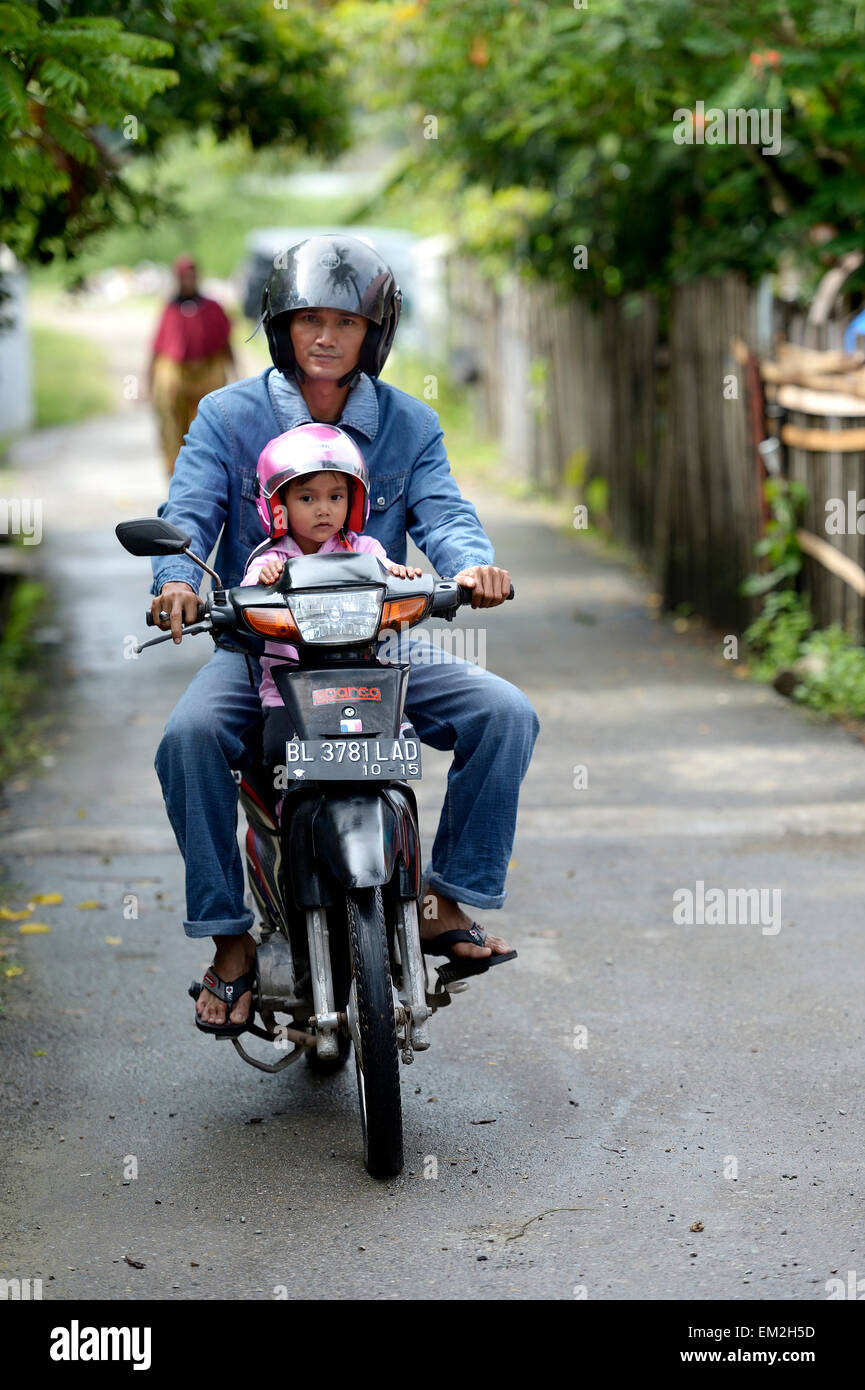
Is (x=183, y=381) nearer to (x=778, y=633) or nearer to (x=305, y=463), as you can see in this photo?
(x=778, y=633)

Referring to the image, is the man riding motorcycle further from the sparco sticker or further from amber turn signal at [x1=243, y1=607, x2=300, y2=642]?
the sparco sticker

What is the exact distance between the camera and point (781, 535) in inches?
376

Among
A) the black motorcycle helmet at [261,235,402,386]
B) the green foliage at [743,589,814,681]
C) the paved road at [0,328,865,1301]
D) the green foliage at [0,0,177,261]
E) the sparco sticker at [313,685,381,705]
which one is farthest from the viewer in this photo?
the green foliage at [743,589,814,681]

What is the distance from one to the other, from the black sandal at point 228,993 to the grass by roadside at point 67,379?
21.9m

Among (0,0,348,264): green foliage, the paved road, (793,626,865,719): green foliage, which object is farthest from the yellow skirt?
(793,626,865,719): green foliage

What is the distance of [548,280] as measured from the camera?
49.6 ft

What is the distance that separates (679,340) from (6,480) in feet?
32.5

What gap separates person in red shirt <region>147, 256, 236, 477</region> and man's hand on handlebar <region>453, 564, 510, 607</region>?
10.3 metres

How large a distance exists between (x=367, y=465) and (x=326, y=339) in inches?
13.9

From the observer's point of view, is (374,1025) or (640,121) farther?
(640,121)

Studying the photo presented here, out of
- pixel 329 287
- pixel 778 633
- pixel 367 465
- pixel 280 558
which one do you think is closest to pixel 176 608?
pixel 280 558

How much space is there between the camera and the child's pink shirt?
13.8 feet

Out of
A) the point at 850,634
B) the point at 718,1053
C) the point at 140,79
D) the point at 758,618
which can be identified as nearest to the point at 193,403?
the point at 758,618

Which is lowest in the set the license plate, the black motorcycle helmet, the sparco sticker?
the license plate
